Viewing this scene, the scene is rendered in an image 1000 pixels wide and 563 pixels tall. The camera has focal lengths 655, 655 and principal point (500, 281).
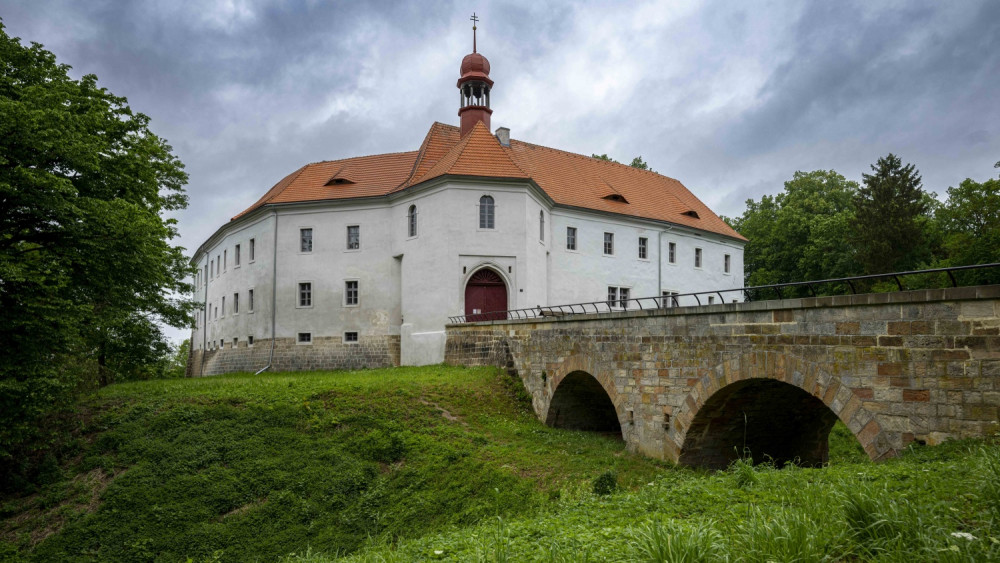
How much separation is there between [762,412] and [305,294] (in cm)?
2289

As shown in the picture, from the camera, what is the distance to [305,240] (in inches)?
1217

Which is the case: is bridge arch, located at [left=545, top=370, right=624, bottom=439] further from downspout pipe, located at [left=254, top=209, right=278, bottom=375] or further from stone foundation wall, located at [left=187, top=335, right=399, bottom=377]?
downspout pipe, located at [left=254, top=209, right=278, bottom=375]

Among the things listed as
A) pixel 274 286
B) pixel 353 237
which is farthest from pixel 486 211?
pixel 274 286

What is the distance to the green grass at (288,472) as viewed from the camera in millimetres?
11773

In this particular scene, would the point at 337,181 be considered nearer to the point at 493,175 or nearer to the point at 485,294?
the point at 493,175

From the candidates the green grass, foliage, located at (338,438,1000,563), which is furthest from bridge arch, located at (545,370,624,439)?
foliage, located at (338,438,1000,563)

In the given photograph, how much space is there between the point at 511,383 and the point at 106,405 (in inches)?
422

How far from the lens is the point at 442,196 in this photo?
87.5 feet

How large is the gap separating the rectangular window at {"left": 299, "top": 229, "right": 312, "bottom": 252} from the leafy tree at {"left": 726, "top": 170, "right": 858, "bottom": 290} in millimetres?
28959

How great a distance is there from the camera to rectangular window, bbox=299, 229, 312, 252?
30812mm

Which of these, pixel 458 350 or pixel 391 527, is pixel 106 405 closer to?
pixel 391 527

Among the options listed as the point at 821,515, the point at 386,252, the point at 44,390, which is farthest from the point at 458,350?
the point at 821,515

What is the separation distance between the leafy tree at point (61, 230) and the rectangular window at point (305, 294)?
1106 centimetres

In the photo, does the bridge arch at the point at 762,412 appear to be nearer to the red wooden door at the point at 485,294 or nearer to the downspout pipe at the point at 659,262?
the red wooden door at the point at 485,294
